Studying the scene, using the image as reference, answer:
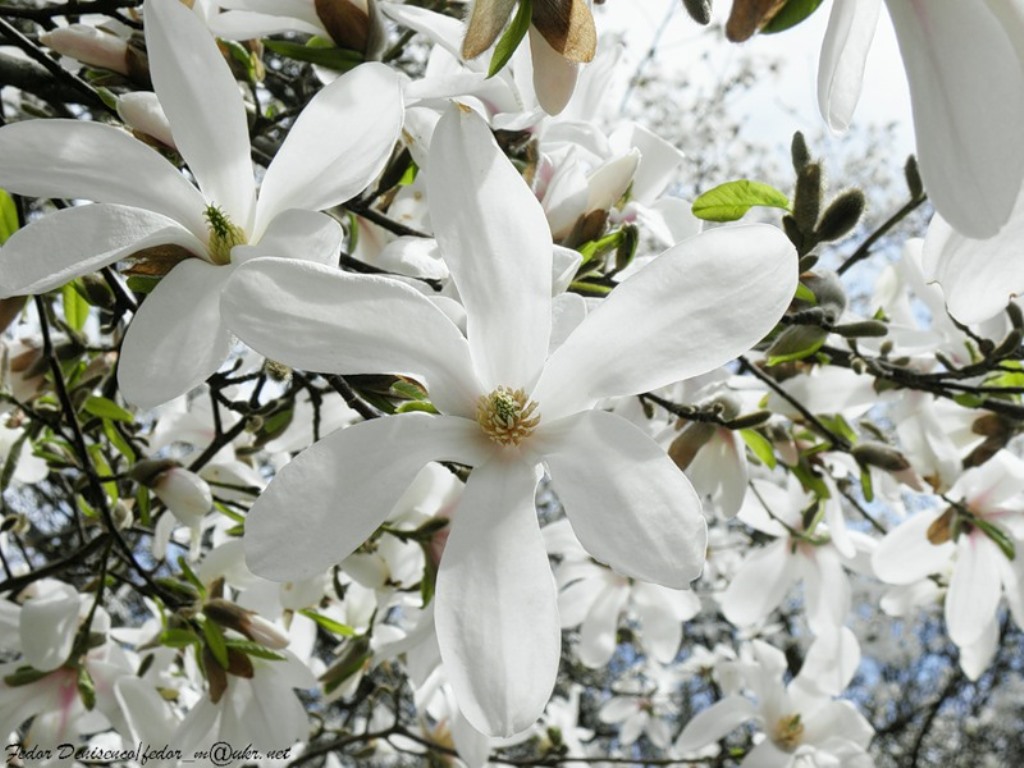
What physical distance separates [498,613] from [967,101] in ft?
1.04

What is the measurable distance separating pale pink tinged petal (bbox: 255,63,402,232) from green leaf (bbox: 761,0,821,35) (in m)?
0.23

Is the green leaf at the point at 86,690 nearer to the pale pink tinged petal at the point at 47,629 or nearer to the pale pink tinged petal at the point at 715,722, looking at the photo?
the pale pink tinged petal at the point at 47,629

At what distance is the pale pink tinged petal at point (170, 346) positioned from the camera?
52 centimetres

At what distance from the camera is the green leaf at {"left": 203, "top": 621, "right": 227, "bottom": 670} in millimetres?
935

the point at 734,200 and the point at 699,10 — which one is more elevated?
the point at 699,10

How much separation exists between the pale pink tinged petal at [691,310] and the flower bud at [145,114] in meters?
0.33

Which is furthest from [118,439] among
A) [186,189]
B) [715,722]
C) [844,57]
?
[715,722]

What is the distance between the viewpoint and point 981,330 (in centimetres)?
96

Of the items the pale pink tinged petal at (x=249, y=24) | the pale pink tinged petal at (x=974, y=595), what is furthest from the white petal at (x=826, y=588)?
the pale pink tinged petal at (x=249, y=24)

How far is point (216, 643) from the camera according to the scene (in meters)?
0.93

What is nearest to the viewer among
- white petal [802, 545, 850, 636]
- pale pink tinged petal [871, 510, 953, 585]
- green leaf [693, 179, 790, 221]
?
green leaf [693, 179, 790, 221]

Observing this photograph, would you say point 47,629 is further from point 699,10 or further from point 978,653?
point 978,653

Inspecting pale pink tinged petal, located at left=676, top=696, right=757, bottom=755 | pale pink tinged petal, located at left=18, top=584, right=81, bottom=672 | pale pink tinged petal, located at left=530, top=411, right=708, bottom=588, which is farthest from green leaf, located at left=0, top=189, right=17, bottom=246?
pale pink tinged petal, located at left=676, top=696, right=757, bottom=755

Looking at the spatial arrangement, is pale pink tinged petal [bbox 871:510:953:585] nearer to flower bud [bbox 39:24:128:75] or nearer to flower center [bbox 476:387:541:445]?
flower center [bbox 476:387:541:445]
